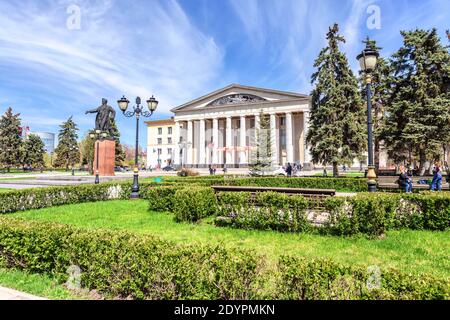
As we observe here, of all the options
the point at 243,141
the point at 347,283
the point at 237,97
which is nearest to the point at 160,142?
the point at 237,97

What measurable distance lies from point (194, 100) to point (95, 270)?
66399 mm

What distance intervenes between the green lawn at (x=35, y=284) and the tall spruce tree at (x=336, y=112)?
23.9 metres

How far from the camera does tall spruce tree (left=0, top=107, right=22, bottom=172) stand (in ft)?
177

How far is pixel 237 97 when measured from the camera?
64.0 meters

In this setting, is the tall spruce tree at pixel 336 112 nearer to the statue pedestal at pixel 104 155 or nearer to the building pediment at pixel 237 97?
the statue pedestal at pixel 104 155

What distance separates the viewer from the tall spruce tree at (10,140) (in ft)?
177

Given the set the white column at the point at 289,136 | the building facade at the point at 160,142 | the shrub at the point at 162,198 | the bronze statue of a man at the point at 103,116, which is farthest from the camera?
the building facade at the point at 160,142

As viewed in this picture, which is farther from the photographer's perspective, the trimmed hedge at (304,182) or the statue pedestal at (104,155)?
the statue pedestal at (104,155)

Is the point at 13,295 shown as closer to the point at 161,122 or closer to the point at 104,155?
the point at 104,155

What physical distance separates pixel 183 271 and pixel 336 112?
25.3 m

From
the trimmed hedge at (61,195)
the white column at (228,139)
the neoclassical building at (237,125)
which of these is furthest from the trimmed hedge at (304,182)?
the white column at (228,139)

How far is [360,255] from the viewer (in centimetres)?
527
